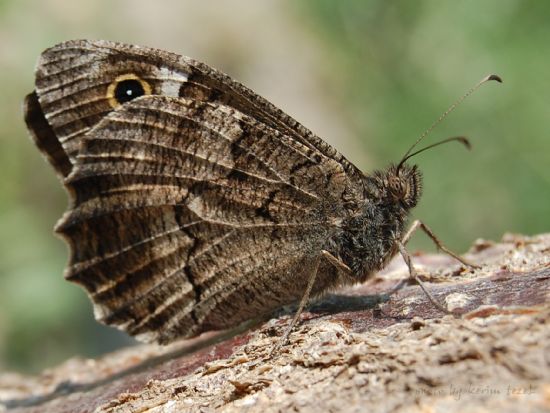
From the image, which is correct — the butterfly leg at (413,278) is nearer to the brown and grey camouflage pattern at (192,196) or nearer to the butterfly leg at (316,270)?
the brown and grey camouflage pattern at (192,196)

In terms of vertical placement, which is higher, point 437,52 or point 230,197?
point 437,52

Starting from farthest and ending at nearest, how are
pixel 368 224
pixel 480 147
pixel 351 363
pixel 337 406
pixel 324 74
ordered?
pixel 324 74, pixel 480 147, pixel 368 224, pixel 351 363, pixel 337 406

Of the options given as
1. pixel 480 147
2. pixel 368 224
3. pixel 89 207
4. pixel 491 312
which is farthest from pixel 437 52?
pixel 491 312

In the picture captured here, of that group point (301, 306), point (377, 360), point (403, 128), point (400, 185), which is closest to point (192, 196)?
point (301, 306)

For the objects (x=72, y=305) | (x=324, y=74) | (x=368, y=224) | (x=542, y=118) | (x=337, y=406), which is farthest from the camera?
(x=324, y=74)

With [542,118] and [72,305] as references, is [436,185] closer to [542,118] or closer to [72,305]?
[542,118]

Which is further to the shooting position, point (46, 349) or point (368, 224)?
point (46, 349)

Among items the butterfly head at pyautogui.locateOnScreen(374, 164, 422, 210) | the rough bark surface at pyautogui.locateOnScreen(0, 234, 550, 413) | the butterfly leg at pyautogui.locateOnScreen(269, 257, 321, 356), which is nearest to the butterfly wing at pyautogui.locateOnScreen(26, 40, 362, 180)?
the butterfly head at pyautogui.locateOnScreen(374, 164, 422, 210)
